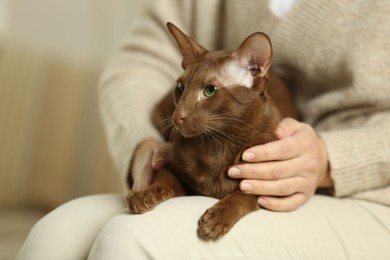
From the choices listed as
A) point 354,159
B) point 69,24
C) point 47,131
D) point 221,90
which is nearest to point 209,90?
point 221,90

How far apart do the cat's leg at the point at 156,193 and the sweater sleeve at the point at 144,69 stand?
0.97 feet

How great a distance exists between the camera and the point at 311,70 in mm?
1201

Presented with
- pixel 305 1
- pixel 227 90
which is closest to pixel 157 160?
pixel 227 90

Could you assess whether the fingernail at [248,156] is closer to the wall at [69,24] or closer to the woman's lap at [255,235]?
the woman's lap at [255,235]

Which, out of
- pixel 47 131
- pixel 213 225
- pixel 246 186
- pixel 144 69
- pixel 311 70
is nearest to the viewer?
pixel 213 225

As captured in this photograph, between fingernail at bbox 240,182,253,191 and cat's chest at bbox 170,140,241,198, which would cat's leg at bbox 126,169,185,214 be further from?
fingernail at bbox 240,182,253,191

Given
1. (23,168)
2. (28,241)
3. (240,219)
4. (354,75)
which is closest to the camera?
(240,219)

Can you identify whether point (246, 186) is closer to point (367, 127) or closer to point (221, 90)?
point (221, 90)

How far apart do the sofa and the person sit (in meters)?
1.06

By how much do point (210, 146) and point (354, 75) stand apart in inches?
14.4

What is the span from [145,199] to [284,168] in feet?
0.88

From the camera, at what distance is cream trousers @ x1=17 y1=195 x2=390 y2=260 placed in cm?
83

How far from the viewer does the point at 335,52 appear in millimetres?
1149

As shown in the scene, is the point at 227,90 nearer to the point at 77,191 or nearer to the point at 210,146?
the point at 210,146
